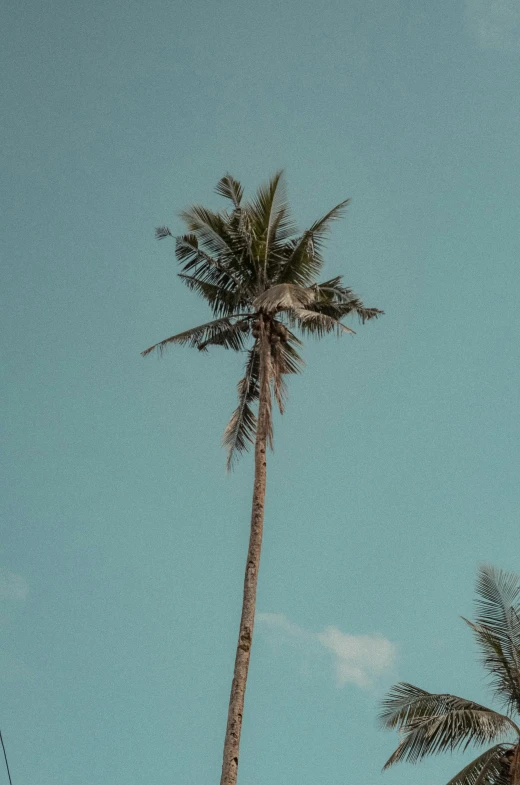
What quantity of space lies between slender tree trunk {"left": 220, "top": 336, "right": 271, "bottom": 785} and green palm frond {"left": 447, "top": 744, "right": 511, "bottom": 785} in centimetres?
506

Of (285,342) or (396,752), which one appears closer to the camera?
(396,752)

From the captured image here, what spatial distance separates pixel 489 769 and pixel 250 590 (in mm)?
5720

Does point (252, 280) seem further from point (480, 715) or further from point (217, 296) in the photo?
point (480, 715)

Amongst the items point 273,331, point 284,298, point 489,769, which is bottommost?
point 489,769

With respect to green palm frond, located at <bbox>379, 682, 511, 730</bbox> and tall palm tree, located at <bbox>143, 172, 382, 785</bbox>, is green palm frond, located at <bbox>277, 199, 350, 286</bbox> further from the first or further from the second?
green palm frond, located at <bbox>379, 682, 511, 730</bbox>

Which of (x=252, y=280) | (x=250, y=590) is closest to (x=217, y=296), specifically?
(x=252, y=280)

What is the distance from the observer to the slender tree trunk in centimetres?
1295

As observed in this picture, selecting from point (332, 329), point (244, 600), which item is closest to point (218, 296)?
point (332, 329)

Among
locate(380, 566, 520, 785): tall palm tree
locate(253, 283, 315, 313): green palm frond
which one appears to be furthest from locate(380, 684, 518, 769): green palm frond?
locate(253, 283, 315, 313): green palm frond

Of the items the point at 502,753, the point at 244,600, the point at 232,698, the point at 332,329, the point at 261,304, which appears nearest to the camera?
the point at 232,698

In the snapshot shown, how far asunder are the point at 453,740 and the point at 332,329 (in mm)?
8552

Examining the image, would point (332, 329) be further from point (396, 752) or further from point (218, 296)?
point (396, 752)

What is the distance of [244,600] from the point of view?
1499 centimetres

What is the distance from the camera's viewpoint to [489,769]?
→ 1608 centimetres
